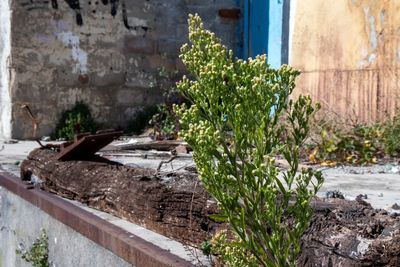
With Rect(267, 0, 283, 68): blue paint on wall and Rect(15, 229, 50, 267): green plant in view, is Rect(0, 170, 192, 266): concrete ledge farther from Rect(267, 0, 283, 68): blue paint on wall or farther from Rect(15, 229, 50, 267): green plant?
Rect(267, 0, 283, 68): blue paint on wall

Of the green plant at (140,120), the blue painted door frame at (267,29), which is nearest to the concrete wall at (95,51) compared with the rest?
the green plant at (140,120)

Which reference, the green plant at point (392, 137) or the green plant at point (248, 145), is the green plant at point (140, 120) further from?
the green plant at point (248, 145)

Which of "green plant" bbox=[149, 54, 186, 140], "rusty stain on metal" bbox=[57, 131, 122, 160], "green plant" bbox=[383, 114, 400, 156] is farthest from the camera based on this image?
"green plant" bbox=[149, 54, 186, 140]

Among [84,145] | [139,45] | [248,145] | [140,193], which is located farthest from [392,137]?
[139,45]

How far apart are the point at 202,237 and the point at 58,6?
639 centimetres

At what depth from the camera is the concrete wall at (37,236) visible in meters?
2.83

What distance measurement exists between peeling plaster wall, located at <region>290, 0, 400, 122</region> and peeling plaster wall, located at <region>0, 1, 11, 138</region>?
413 cm

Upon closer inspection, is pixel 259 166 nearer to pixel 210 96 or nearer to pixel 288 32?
pixel 210 96

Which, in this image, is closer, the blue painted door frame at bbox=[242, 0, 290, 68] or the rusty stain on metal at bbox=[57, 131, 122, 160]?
the rusty stain on metal at bbox=[57, 131, 122, 160]

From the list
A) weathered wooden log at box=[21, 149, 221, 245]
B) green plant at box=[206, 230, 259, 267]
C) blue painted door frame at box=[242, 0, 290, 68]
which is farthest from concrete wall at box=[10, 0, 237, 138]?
green plant at box=[206, 230, 259, 267]

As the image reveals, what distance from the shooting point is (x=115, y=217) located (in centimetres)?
296

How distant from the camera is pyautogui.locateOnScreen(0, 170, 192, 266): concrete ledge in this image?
2.13 metres

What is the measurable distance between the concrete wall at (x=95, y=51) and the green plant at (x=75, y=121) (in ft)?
0.31

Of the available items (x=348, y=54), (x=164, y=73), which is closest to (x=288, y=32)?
(x=348, y=54)
